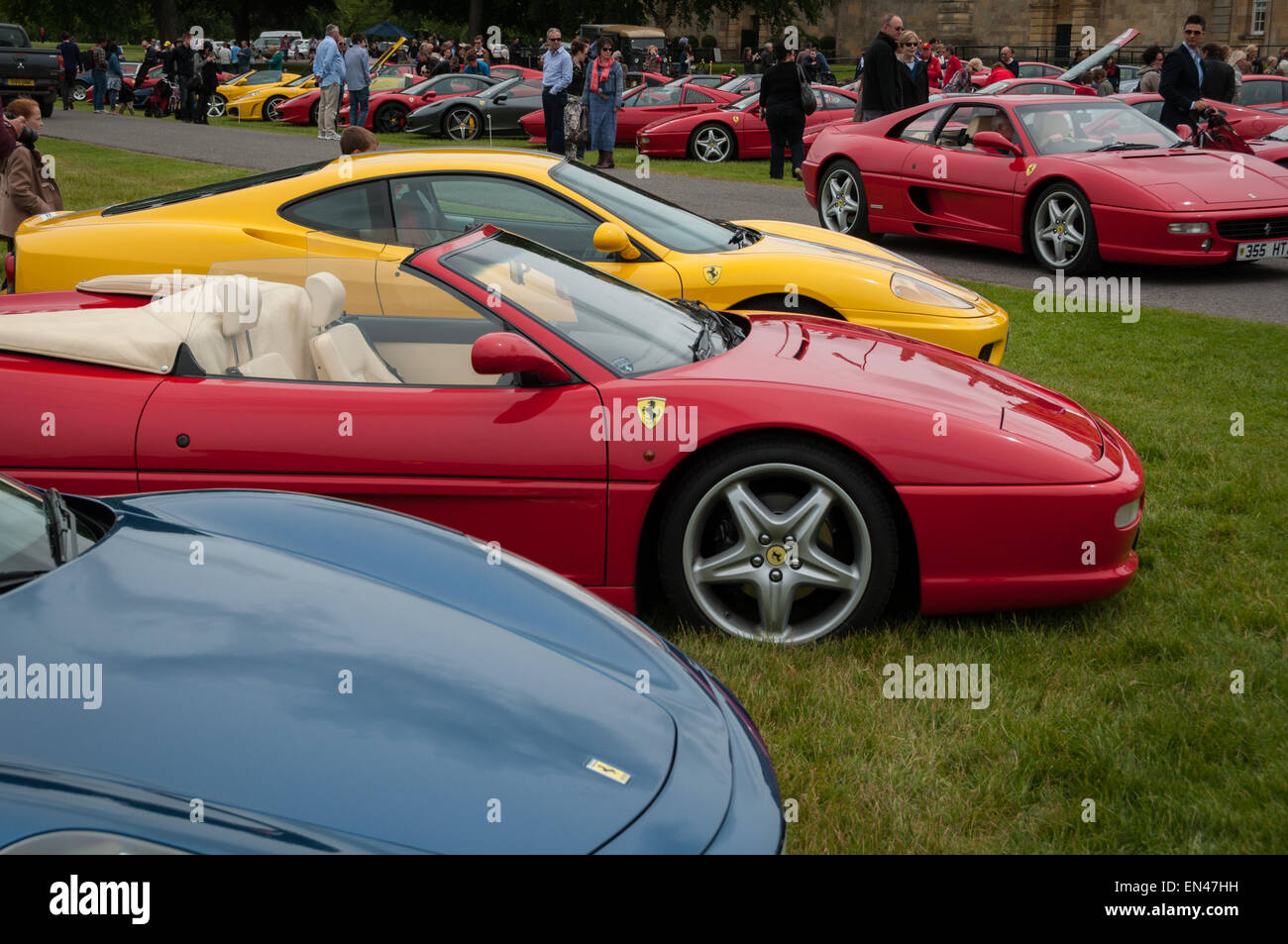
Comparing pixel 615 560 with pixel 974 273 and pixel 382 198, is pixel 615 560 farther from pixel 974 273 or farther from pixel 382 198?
pixel 974 273

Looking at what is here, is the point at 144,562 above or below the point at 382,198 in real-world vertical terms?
below

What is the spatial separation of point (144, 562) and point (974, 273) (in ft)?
28.8

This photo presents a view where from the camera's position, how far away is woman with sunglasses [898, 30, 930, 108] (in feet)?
45.8

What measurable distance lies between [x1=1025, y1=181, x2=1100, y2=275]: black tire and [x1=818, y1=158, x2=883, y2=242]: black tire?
1673 mm

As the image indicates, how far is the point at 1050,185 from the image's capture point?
9.87m

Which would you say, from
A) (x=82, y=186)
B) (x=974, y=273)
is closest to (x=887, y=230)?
(x=974, y=273)

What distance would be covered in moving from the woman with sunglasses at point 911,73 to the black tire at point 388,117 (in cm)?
1308

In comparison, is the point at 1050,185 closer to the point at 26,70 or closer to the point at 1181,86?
the point at 1181,86

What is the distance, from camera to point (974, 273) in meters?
10.1

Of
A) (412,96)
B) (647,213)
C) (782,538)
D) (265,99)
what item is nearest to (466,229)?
(647,213)

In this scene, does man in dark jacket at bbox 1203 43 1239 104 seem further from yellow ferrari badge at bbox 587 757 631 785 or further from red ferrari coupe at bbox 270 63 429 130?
red ferrari coupe at bbox 270 63 429 130

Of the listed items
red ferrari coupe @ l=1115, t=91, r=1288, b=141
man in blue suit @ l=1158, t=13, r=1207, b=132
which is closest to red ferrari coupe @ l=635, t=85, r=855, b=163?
red ferrari coupe @ l=1115, t=91, r=1288, b=141

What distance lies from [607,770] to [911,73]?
43.8 ft

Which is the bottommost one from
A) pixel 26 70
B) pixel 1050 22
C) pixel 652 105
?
pixel 652 105
